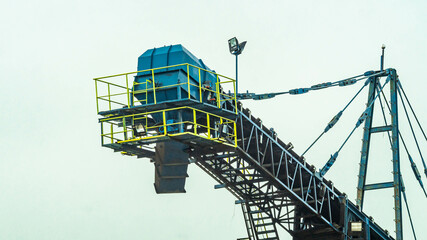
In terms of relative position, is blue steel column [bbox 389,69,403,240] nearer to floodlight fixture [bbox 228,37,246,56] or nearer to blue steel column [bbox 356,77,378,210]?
blue steel column [bbox 356,77,378,210]

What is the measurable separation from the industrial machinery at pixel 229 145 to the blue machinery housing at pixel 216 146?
34 mm

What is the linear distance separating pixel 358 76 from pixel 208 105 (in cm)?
813

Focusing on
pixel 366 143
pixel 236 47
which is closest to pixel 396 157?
pixel 366 143

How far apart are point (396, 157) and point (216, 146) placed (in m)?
8.06

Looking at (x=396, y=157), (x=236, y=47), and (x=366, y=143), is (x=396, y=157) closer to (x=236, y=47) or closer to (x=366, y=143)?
(x=366, y=143)

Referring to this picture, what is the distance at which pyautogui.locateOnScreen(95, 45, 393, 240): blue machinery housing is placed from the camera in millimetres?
25000

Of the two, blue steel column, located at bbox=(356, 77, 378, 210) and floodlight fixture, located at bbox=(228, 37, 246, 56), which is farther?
blue steel column, located at bbox=(356, 77, 378, 210)

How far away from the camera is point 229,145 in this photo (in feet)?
86.2

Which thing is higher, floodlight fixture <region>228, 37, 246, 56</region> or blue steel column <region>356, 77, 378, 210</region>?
floodlight fixture <region>228, 37, 246, 56</region>

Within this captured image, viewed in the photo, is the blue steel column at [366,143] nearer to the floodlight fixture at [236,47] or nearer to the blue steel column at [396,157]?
the blue steel column at [396,157]

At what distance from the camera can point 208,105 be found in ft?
81.6

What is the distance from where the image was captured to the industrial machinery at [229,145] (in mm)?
25047

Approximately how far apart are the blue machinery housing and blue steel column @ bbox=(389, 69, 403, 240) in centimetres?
151

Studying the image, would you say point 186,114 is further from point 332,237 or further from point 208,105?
point 332,237
